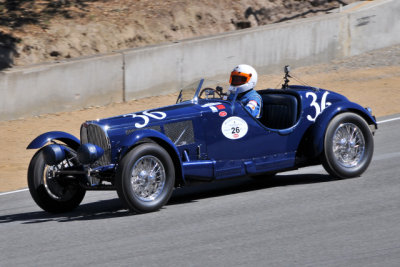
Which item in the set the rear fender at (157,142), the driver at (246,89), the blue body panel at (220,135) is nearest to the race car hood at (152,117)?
the blue body panel at (220,135)

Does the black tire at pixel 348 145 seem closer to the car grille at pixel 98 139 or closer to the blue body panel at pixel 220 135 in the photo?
the blue body panel at pixel 220 135

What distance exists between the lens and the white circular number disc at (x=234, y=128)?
8.38 metres

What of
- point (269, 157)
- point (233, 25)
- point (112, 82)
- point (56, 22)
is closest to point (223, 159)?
point (269, 157)

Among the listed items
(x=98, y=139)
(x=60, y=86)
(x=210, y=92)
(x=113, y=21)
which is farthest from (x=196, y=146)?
(x=113, y=21)

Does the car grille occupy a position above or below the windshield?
below

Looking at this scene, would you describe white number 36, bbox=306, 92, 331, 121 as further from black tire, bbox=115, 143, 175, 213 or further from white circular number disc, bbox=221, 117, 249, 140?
black tire, bbox=115, 143, 175, 213

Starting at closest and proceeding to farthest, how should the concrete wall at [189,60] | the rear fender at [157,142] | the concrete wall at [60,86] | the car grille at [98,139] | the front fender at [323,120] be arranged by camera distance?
the rear fender at [157,142] → the car grille at [98,139] → the front fender at [323,120] → the concrete wall at [60,86] → the concrete wall at [189,60]

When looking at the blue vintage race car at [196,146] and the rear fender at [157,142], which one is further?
the blue vintage race car at [196,146]

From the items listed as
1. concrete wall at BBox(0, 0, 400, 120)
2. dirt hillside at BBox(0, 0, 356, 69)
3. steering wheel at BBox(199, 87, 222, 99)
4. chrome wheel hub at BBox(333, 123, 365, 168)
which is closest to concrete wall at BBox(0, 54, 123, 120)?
concrete wall at BBox(0, 0, 400, 120)

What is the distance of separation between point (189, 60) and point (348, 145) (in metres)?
7.21

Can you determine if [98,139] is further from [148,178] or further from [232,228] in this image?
[232,228]

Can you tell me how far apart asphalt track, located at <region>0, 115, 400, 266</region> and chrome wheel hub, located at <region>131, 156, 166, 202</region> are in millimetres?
222

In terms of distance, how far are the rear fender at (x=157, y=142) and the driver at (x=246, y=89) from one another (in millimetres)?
1192

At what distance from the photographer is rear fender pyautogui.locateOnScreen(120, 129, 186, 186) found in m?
7.66
